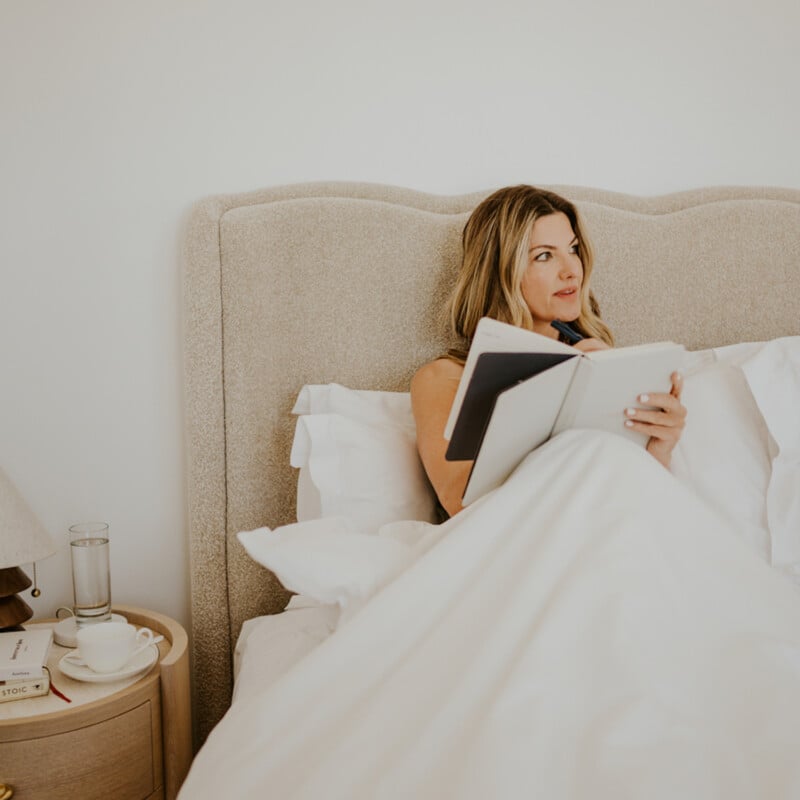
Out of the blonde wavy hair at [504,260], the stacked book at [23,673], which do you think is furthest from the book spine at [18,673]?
the blonde wavy hair at [504,260]

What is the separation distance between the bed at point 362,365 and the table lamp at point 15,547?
29 centimetres

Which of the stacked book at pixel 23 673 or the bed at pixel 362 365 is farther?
the bed at pixel 362 365

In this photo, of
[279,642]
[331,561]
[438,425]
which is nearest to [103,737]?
[279,642]

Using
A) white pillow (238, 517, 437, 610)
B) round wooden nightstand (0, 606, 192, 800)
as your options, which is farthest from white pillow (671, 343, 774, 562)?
round wooden nightstand (0, 606, 192, 800)

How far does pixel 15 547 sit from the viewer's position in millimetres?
1283

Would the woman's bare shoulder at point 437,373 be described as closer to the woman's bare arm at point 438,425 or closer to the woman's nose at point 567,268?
the woman's bare arm at point 438,425

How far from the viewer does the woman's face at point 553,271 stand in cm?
158

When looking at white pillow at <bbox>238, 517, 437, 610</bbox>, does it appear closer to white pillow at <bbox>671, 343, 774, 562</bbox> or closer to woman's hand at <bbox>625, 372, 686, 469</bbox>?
woman's hand at <bbox>625, 372, 686, 469</bbox>

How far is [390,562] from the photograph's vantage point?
1047 mm

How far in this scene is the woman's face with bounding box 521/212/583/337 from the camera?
1583 mm

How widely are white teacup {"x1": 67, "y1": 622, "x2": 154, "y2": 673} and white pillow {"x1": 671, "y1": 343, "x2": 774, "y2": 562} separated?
0.97 metres

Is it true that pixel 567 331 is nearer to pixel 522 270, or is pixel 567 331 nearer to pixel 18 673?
pixel 522 270

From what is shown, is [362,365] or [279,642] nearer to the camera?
[279,642]

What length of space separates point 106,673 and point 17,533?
289 millimetres
